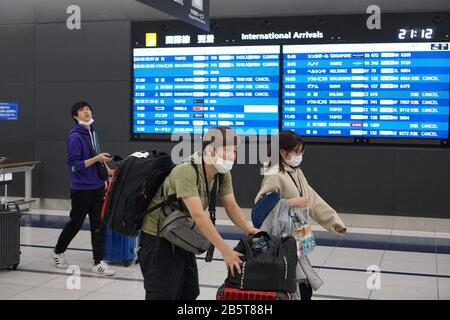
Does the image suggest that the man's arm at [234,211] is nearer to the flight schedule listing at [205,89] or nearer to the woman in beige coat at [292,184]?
the woman in beige coat at [292,184]

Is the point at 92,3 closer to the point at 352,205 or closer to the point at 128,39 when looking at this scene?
the point at 128,39

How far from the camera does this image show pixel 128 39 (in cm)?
834

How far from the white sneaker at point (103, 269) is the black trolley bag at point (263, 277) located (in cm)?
264

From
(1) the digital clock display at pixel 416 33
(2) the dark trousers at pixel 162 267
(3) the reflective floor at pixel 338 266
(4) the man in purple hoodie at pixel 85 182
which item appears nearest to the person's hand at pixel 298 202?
(2) the dark trousers at pixel 162 267

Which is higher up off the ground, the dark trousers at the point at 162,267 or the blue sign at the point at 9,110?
the blue sign at the point at 9,110

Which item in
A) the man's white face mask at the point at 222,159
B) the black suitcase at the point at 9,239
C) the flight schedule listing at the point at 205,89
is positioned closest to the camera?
the man's white face mask at the point at 222,159

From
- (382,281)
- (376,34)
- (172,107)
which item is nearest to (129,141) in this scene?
(172,107)

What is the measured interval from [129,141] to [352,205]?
318 centimetres

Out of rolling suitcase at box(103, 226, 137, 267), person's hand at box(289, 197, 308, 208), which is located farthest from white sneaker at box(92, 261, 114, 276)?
person's hand at box(289, 197, 308, 208)

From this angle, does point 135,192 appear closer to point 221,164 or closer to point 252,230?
point 221,164

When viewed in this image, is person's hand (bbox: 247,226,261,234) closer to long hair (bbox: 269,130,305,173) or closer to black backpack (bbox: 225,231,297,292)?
black backpack (bbox: 225,231,297,292)

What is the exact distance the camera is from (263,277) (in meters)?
2.79

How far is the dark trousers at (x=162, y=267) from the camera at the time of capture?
2939mm

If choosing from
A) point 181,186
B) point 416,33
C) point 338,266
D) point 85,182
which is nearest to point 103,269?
point 85,182
